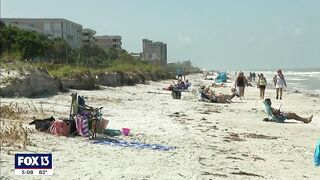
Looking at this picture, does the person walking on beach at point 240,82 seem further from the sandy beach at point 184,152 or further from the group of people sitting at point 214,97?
the sandy beach at point 184,152

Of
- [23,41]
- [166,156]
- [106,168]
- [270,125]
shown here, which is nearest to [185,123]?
[270,125]

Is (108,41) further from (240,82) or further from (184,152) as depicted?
(184,152)

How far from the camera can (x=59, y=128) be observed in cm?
962

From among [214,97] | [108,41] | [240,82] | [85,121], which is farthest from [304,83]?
[108,41]

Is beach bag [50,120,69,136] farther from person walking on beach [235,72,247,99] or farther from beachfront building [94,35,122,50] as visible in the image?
beachfront building [94,35,122,50]

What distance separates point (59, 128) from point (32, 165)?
356 centimetres

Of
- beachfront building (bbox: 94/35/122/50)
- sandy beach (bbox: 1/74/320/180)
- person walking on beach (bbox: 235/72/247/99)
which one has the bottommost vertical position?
sandy beach (bbox: 1/74/320/180)

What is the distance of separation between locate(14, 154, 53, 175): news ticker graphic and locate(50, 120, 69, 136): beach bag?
3.11m

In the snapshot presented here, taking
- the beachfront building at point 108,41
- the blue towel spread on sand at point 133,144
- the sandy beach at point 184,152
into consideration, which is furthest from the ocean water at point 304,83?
the beachfront building at point 108,41

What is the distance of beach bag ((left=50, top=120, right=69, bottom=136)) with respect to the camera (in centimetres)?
957

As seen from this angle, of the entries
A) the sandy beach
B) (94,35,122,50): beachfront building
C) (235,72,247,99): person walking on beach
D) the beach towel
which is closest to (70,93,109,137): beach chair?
the beach towel

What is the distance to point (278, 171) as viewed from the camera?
799 cm

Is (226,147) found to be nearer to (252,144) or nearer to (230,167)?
(252,144)

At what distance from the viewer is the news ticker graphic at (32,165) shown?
19.7ft
